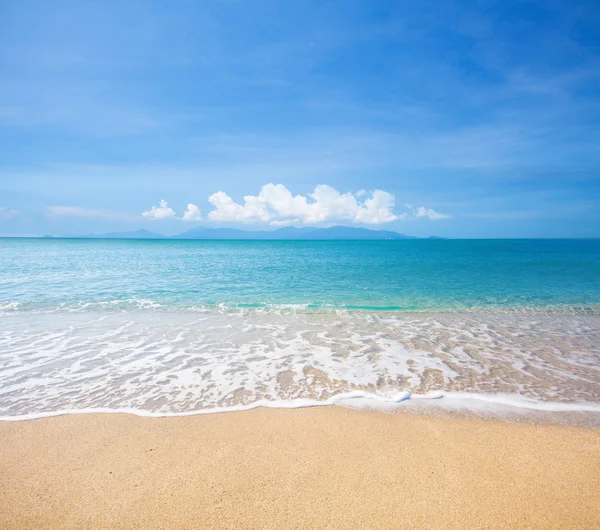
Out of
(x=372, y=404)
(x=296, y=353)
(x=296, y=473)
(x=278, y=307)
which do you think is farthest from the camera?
(x=278, y=307)

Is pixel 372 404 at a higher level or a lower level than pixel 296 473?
lower

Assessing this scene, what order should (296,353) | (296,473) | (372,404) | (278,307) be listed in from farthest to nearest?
(278,307)
(296,353)
(372,404)
(296,473)

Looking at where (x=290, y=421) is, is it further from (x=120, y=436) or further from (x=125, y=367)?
(x=125, y=367)

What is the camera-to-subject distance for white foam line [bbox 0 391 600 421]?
5805 mm

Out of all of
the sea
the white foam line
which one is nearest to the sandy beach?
the white foam line

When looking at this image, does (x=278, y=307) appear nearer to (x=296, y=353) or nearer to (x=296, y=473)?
(x=296, y=353)

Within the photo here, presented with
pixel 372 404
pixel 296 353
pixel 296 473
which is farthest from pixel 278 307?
pixel 296 473

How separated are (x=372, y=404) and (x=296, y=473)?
2.56m

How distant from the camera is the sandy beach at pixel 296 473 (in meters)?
3.44

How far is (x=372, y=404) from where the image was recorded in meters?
6.18

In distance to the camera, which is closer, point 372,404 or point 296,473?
point 296,473

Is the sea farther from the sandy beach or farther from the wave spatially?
the sandy beach

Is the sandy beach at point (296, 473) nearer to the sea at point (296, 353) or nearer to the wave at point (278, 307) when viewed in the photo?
the sea at point (296, 353)

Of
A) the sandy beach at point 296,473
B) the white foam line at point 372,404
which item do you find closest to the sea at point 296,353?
the white foam line at point 372,404
